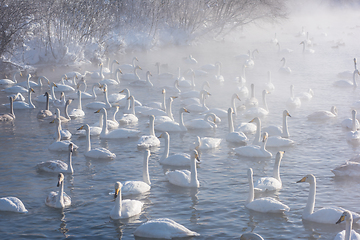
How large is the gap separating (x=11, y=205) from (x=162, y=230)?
10.6 ft

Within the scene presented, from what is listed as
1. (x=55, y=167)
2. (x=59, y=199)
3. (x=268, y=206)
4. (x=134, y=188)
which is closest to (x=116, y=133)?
(x=55, y=167)

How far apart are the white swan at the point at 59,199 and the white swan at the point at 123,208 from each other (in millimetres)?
1153

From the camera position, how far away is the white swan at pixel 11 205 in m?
8.87

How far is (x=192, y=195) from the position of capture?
396 inches

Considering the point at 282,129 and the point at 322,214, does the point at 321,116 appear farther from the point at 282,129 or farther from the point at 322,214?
the point at 322,214

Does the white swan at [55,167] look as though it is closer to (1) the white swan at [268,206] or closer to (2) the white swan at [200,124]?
(1) the white swan at [268,206]

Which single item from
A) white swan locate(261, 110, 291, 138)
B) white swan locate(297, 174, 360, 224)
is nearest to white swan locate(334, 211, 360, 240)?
white swan locate(297, 174, 360, 224)

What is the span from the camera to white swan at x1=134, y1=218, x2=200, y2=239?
7.86 m

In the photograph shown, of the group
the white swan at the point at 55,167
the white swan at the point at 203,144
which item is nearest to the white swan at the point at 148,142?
the white swan at the point at 203,144

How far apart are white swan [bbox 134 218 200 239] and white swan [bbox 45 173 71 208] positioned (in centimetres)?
209

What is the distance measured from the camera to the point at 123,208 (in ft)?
28.7

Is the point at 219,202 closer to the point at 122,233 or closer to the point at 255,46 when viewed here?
the point at 122,233

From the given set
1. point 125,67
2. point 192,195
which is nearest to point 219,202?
point 192,195

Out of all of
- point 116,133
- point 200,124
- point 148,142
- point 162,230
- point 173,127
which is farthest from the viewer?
point 200,124
